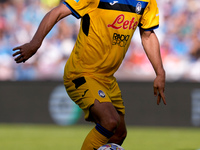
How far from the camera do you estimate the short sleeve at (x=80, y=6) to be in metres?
4.58

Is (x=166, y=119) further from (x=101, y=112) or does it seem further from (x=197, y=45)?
(x=101, y=112)

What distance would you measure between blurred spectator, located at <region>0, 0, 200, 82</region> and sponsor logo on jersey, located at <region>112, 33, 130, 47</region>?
21.5ft

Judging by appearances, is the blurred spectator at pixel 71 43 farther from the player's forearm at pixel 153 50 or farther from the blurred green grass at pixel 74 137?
the player's forearm at pixel 153 50

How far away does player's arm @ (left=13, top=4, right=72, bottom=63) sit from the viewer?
170 inches

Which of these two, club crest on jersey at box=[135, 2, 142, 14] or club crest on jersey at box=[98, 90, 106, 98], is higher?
club crest on jersey at box=[135, 2, 142, 14]

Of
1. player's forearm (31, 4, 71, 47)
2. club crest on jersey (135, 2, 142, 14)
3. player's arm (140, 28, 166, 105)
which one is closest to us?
player's forearm (31, 4, 71, 47)

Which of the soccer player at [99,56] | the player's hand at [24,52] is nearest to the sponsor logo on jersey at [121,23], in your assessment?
the soccer player at [99,56]

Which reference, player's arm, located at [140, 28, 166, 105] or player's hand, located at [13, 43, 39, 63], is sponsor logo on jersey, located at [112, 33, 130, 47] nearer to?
player's arm, located at [140, 28, 166, 105]

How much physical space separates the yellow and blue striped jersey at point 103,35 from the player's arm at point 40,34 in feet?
0.75

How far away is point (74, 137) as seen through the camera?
9195mm

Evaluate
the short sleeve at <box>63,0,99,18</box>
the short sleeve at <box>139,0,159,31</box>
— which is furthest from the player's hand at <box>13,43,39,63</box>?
the short sleeve at <box>139,0,159,31</box>

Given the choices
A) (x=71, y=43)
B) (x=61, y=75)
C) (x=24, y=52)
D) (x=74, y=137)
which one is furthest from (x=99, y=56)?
(x=71, y=43)

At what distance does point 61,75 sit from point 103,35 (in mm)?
6831

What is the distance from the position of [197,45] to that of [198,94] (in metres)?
1.32
